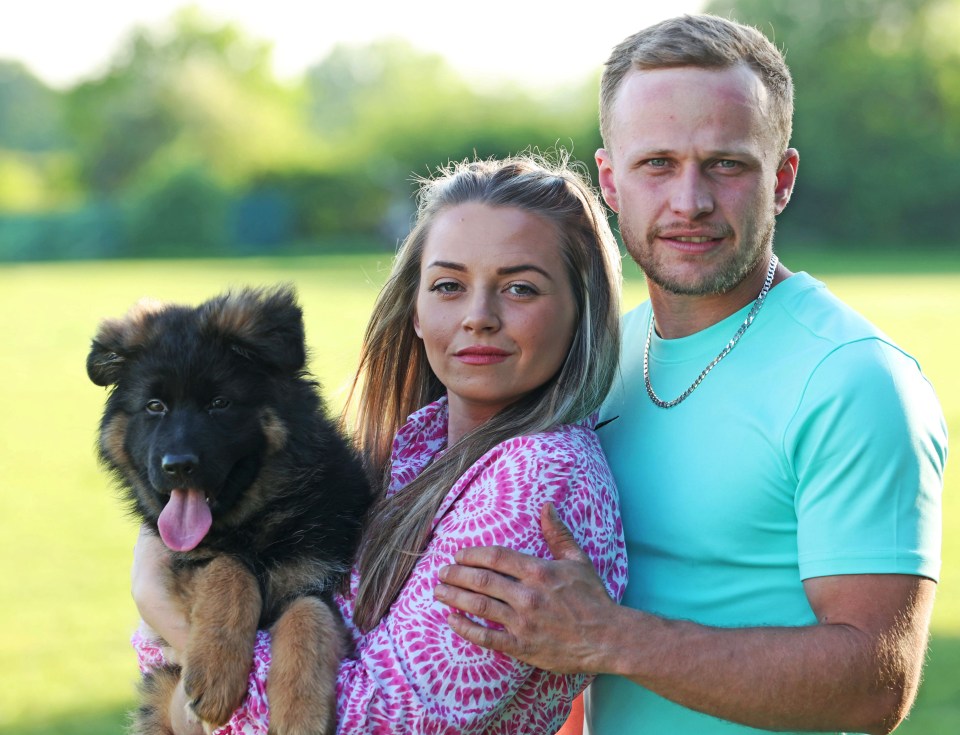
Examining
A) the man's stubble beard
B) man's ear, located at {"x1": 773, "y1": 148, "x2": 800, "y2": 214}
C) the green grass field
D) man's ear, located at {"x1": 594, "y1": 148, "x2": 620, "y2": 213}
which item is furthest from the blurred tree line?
the man's stubble beard

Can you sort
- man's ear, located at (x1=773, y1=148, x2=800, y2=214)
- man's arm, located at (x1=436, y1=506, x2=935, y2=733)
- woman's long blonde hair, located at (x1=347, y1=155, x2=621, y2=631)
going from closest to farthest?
man's arm, located at (x1=436, y1=506, x2=935, y2=733)
woman's long blonde hair, located at (x1=347, y1=155, x2=621, y2=631)
man's ear, located at (x1=773, y1=148, x2=800, y2=214)

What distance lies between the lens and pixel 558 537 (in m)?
2.63

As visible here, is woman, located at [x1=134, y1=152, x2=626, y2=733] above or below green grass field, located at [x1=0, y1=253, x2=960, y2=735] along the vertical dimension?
above

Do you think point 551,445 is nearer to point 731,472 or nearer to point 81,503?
point 731,472

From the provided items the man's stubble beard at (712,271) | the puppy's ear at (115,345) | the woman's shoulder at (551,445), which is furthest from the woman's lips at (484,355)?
the puppy's ear at (115,345)

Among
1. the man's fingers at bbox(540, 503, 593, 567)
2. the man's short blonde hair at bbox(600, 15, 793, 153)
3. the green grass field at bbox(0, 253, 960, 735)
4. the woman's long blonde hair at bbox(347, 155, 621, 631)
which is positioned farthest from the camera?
the green grass field at bbox(0, 253, 960, 735)

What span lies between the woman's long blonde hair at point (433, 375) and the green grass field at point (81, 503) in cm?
30

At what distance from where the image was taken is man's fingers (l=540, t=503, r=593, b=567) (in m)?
2.62

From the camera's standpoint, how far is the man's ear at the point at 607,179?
11.5ft

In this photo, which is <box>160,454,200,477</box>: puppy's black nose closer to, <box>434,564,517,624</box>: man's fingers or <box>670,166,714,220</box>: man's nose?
<box>434,564,517,624</box>: man's fingers

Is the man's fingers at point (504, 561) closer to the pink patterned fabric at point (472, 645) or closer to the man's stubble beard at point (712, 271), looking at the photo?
the pink patterned fabric at point (472, 645)

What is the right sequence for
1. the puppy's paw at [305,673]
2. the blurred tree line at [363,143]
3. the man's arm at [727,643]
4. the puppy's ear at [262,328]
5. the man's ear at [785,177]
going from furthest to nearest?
the blurred tree line at [363,143] < the puppy's ear at [262,328] < the man's ear at [785,177] < the puppy's paw at [305,673] < the man's arm at [727,643]

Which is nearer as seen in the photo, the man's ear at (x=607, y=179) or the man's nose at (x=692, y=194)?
the man's nose at (x=692, y=194)

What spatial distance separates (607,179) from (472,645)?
5.49 feet
